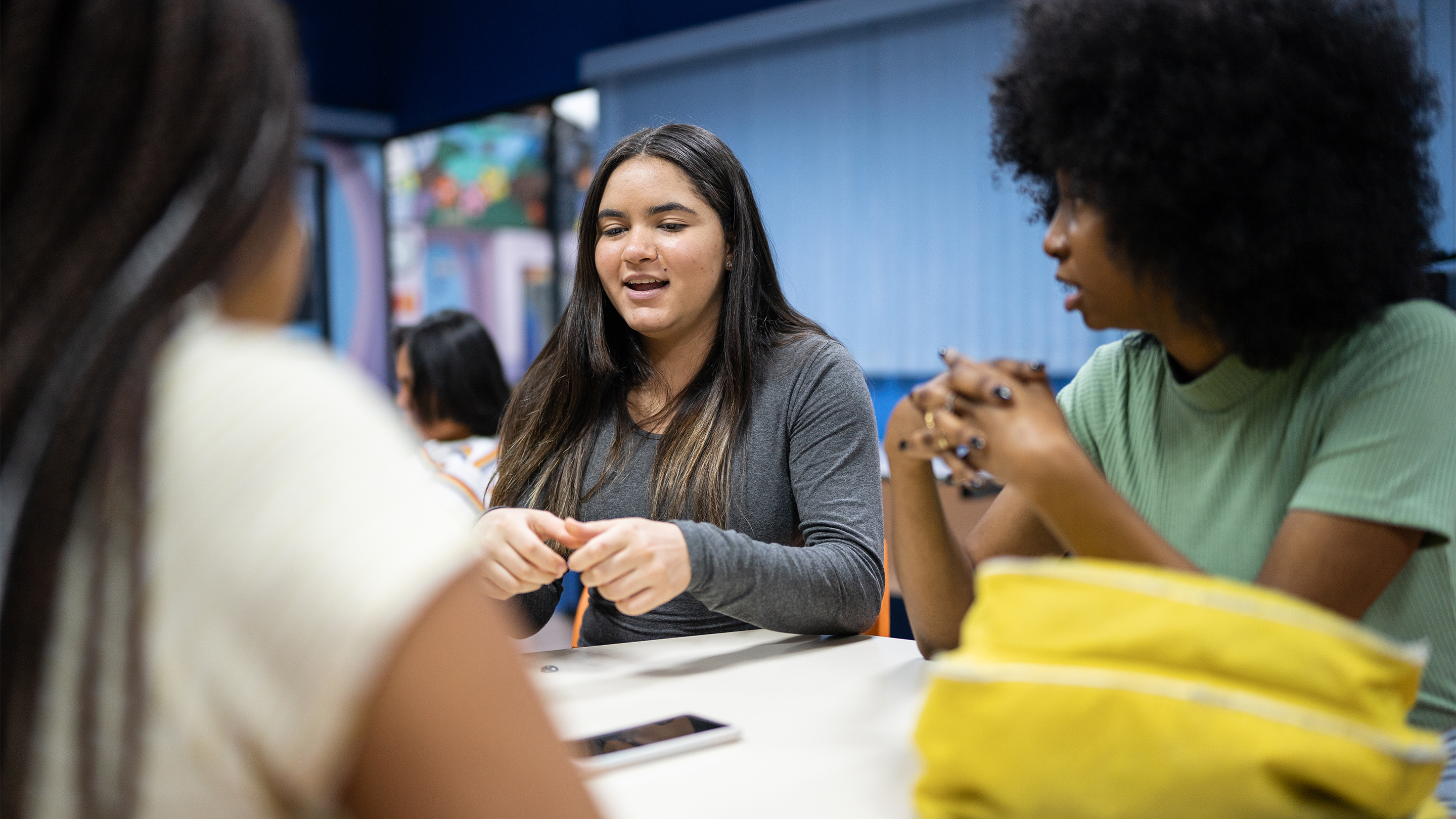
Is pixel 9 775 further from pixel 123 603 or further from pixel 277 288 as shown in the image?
pixel 277 288

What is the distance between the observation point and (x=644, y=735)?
0.99m

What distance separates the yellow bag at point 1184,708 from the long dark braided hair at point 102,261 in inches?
19.2

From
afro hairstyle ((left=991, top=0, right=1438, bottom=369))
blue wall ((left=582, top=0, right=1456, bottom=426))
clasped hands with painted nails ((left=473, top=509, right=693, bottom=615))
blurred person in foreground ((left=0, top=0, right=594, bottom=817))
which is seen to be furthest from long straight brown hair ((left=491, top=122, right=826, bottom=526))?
blue wall ((left=582, top=0, right=1456, bottom=426))

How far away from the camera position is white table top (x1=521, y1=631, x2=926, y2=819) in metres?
0.84

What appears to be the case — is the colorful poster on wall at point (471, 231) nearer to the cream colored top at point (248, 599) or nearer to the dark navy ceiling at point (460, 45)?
the dark navy ceiling at point (460, 45)

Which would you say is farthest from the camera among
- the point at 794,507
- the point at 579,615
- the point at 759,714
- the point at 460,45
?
the point at 460,45

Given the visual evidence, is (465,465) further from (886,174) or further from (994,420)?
(886,174)

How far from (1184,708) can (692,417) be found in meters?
1.07

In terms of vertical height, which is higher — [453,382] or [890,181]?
[890,181]

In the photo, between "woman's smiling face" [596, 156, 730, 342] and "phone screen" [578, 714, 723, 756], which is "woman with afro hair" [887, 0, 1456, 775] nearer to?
"phone screen" [578, 714, 723, 756]

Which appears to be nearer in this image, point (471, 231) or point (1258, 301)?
point (1258, 301)

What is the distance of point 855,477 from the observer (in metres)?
1.51

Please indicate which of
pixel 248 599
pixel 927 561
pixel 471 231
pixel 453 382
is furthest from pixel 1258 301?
pixel 471 231

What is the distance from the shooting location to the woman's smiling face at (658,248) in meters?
1.66
